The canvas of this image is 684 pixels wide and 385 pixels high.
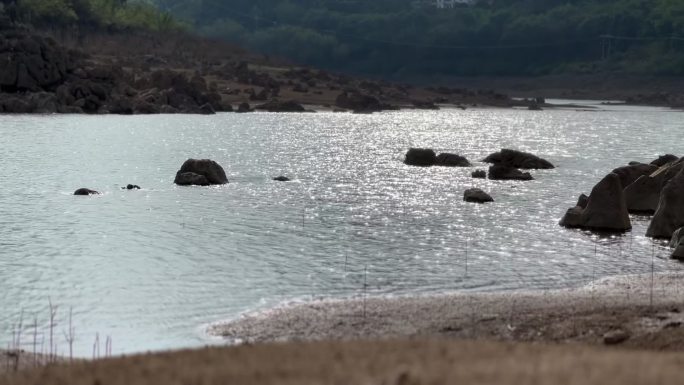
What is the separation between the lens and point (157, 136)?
4360 inches

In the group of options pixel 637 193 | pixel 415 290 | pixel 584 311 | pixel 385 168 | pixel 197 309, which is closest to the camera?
pixel 584 311

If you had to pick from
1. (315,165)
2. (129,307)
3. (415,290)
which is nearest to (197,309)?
(129,307)

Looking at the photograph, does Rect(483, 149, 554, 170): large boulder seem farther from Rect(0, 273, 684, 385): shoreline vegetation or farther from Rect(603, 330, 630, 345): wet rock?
Rect(603, 330, 630, 345): wet rock

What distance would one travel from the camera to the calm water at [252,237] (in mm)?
29922

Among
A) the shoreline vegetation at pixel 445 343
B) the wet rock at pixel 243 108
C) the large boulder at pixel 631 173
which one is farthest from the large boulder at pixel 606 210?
the wet rock at pixel 243 108

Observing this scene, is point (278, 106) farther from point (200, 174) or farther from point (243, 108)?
point (200, 174)

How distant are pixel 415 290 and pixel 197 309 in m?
7.69

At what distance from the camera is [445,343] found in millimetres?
19547

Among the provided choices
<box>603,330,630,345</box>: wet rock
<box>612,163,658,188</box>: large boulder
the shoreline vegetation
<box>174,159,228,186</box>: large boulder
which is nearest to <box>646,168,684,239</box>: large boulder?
the shoreline vegetation

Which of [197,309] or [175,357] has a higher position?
[175,357]

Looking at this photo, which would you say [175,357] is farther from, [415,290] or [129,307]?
[415,290]

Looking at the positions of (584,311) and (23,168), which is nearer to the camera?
(584,311)

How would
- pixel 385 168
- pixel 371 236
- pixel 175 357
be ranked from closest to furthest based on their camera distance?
pixel 175 357, pixel 371 236, pixel 385 168

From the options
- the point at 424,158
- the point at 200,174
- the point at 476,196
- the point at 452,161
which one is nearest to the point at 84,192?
the point at 200,174
